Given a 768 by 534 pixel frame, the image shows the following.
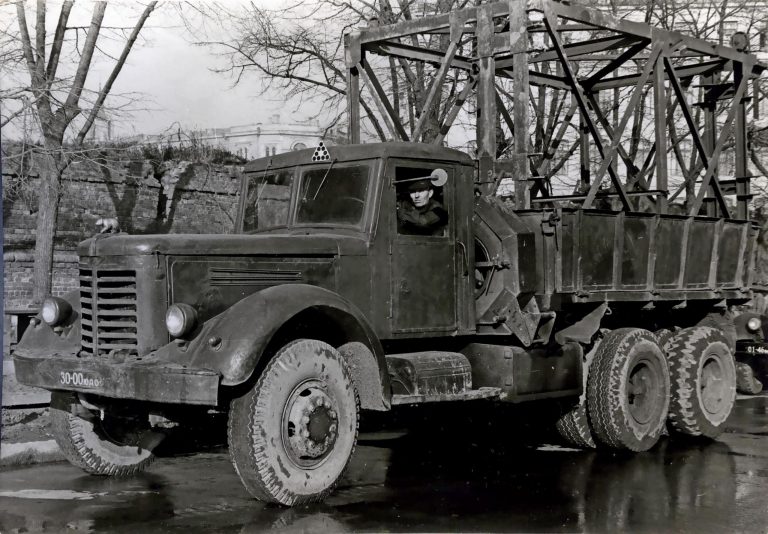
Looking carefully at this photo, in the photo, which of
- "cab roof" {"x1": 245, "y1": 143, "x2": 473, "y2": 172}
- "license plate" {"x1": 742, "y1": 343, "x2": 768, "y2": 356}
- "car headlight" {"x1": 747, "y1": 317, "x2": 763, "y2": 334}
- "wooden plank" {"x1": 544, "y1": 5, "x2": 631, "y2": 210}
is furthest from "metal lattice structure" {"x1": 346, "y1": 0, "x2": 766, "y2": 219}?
"license plate" {"x1": 742, "y1": 343, "x2": 768, "y2": 356}

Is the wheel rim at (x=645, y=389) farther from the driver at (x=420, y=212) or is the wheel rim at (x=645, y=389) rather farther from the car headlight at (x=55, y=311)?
the car headlight at (x=55, y=311)

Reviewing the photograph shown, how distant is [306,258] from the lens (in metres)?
6.57

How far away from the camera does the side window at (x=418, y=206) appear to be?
7117 mm

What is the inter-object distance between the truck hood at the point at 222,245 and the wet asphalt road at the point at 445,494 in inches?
61.5

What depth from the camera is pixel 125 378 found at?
5766 millimetres

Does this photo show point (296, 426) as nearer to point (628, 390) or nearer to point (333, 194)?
point (333, 194)

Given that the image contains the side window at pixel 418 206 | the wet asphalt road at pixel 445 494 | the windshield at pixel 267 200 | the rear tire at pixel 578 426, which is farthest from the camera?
the rear tire at pixel 578 426

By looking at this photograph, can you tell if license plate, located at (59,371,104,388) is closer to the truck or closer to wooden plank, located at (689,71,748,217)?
the truck

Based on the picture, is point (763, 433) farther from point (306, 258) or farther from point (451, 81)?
point (451, 81)

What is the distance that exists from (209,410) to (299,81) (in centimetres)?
1163

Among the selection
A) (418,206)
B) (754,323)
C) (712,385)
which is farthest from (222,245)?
(754,323)

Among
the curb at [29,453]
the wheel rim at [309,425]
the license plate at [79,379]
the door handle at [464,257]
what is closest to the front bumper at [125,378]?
the license plate at [79,379]

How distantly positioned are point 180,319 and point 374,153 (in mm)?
2031

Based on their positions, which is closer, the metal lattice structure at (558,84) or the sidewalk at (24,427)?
the sidewalk at (24,427)
